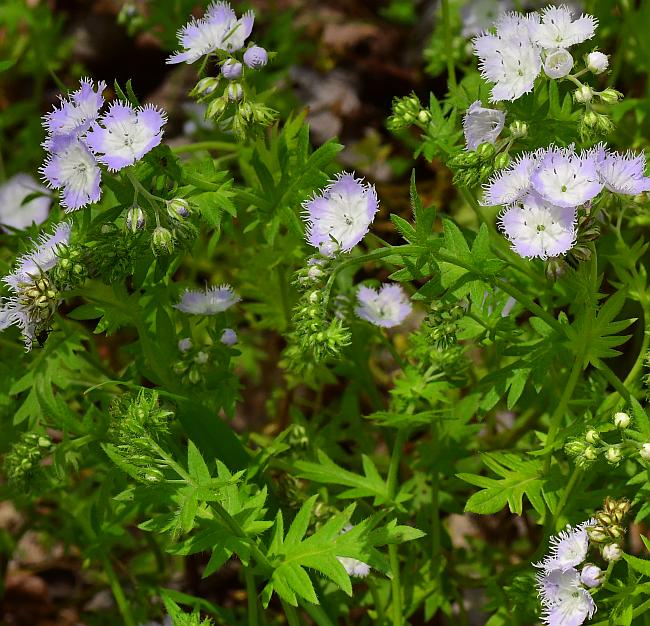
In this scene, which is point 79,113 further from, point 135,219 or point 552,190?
point 552,190

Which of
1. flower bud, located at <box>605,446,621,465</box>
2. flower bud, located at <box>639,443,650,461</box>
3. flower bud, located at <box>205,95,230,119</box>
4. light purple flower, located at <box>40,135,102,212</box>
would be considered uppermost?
light purple flower, located at <box>40,135,102,212</box>

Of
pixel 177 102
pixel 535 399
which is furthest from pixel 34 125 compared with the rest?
pixel 535 399

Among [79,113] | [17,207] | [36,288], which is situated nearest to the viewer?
[36,288]

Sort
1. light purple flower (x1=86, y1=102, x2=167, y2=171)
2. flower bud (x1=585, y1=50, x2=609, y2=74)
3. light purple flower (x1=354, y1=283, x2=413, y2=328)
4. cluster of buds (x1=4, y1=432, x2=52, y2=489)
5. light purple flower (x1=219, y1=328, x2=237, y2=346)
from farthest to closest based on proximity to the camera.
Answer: light purple flower (x1=354, y1=283, x2=413, y2=328), light purple flower (x1=219, y1=328, x2=237, y2=346), cluster of buds (x1=4, y1=432, x2=52, y2=489), flower bud (x1=585, y1=50, x2=609, y2=74), light purple flower (x1=86, y1=102, x2=167, y2=171)

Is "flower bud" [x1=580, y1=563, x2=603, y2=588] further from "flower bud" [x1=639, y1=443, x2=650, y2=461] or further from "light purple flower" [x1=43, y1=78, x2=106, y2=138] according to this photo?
"light purple flower" [x1=43, y1=78, x2=106, y2=138]

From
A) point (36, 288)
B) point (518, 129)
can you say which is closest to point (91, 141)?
point (36, 288)

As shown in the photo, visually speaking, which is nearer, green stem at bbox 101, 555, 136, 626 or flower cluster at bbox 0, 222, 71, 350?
flower cluster at bbox 0, 222, 71, 350

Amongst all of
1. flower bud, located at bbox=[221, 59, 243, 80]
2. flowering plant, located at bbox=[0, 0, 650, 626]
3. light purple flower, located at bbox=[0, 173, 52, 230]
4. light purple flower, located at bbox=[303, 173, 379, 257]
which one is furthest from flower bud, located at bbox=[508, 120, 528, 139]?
light purple flower, located at bbox=[0, 173, 52, 230]
